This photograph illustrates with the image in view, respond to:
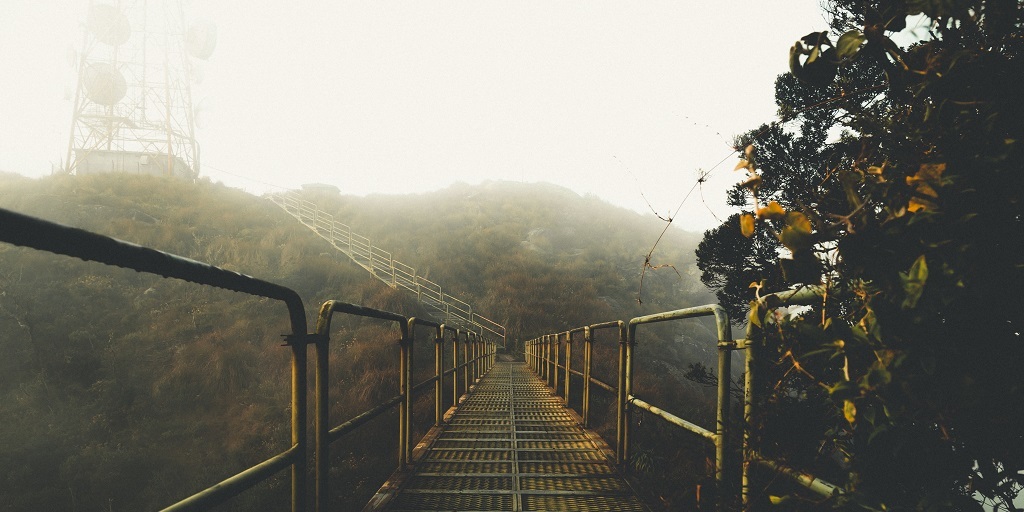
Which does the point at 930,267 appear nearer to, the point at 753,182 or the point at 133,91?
the point at 753,182

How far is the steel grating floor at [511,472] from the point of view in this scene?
8.49 feet

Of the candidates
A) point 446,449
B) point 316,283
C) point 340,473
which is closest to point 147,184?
point 316,283

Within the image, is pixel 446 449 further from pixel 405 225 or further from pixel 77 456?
pixel 405 225

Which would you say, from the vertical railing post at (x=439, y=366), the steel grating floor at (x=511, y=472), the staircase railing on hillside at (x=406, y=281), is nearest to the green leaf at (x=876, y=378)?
the steel grating floor at (x=511, y=472)

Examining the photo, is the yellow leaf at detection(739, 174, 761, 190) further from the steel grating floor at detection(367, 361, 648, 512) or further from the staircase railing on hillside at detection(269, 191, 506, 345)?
the staircase railing on hillside at detection(269, 191, 506, 345)

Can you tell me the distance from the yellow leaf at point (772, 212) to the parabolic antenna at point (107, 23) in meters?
30.7

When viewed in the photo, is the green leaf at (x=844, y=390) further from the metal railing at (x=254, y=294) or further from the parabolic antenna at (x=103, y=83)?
the parabolic antenna at (x=103, y=83)

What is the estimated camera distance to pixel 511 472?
3148 mm

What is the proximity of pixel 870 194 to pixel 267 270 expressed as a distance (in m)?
17.8

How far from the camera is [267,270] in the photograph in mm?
15961

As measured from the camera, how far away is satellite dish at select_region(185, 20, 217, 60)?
23.4 metres

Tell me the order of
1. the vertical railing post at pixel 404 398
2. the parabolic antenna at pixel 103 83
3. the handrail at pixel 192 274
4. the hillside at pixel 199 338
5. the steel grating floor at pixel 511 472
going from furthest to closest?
the parabolic antenna at pixel 103 83 < the hillside at pixel 199 338 < the vertical railing post at pixel 404 398 < the steel grating floor at pixel 511 472 < the handrail at pixel 192 274

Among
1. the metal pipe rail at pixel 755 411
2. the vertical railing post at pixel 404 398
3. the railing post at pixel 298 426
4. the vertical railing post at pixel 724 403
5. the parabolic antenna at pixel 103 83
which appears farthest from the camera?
the parabolic antenna at pixel 103 83

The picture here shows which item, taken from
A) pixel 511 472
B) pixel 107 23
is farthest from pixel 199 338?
pixel 107 23
